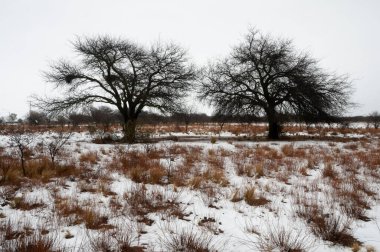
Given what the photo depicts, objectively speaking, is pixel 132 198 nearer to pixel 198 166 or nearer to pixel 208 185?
pixel 208 185

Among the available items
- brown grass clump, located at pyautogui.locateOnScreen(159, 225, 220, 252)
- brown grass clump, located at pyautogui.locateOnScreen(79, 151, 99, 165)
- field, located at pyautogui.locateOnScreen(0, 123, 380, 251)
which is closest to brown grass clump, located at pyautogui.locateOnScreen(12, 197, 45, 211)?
field, located at pyautogui.locateOnScreen(0, 123, 380, 251)

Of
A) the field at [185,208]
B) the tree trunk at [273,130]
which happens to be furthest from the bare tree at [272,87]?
the field at [185,208]

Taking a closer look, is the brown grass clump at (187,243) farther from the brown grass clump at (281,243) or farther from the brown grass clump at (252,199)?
the brown grass clump at (252,199)

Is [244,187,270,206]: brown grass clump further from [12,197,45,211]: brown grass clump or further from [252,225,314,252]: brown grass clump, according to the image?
[12,197,45,211]: brown grass clump

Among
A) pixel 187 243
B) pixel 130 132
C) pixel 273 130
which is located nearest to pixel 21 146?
pixel 130 132

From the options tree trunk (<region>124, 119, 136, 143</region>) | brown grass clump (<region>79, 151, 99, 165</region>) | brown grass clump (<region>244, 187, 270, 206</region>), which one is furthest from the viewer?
tree trunk (<region>124, 119, 136, 143</region>)

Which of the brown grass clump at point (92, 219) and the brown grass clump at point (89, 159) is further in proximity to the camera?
the brown grass clump at point (89, 159)

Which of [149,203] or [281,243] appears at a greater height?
[149,203]

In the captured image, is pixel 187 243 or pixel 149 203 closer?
pixel 187 243

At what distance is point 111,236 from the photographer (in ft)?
13.5

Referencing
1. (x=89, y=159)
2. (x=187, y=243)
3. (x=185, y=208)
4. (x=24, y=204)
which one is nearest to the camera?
(x=187, y=243)

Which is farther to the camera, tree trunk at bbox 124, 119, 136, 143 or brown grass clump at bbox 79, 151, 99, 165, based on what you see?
tree trunk at bbox 124, 119, 136, 143

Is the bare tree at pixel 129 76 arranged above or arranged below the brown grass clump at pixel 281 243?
above

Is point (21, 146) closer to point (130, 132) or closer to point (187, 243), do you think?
point (130, 132)
